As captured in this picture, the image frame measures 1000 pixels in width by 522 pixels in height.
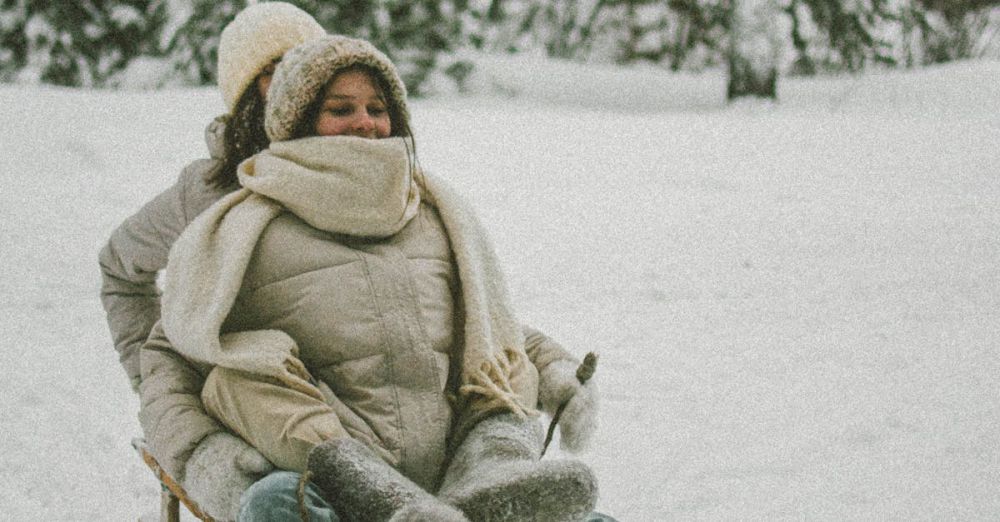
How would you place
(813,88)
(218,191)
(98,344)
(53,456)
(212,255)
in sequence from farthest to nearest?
(813,88), (98,344), (53,456), (218,191), (212,255)

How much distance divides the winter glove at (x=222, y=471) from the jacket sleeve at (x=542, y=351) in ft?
2.17

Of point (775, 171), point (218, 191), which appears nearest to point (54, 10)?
point (775, 171)

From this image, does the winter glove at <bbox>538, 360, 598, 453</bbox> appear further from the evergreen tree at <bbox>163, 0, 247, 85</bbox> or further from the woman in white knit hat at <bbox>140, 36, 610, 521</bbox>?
the evergreen tree at <bbox>163, 0, 247, 85</bbox>

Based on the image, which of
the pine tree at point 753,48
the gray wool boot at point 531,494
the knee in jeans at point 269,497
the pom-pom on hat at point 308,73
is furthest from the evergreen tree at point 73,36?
the gray wool boot at point 531,494

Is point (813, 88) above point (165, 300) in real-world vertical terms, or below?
below

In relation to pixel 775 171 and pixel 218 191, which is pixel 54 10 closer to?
pixel 775 171

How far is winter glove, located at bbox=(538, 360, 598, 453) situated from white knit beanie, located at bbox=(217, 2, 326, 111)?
3.69 feet

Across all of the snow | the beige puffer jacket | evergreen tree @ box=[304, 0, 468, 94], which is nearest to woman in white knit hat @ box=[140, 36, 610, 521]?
the beige puffer jacket

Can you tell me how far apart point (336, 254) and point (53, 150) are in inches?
185

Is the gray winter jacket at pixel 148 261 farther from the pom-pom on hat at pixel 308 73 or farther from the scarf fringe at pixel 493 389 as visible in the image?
the pom-pom on hat at pixel 308 73

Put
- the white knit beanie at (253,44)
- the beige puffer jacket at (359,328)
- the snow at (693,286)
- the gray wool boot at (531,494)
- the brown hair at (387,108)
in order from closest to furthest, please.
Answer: the gray wool boot at (531,494) → the beige puffer jacket at (359,328) → the brown hair at (387,108) → the white knit beanie at (253,44) → the snow at (693,286)

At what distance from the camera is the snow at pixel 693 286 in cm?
273

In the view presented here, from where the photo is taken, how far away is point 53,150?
5.70 m

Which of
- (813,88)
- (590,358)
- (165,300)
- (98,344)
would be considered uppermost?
(165,300)
